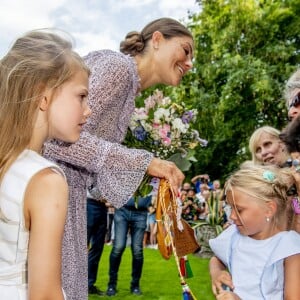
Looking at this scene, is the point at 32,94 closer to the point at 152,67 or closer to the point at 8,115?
the point at 8,115

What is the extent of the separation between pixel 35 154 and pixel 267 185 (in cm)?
167

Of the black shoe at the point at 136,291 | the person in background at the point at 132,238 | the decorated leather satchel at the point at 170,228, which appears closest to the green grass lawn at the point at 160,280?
the black shoe at the point at 136,291

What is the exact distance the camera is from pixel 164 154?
2.85 m

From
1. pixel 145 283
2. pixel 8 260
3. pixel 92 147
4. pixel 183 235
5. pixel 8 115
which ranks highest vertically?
pixel 8 115

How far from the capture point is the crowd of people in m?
1.48

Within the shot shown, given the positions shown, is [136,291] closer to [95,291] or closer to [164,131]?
[95,291]

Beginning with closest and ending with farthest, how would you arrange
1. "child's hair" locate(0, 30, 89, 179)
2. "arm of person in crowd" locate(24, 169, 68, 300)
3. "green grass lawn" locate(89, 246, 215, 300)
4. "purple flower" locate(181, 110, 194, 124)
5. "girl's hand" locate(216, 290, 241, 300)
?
"arm of person in crowd" locate(24, 169, 68, 300), "child's hair" locate(0, 30, 89, 179), "girl's hand" locate(216, 290, 241, 300), "purple flower" locate(181, 110, 194, 124), "green grass lawn" locate(89, 246, 215, 300)

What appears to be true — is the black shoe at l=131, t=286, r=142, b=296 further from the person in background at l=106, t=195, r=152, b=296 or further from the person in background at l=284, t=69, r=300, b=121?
the person in background at l=284, t=69, r=300, b=121

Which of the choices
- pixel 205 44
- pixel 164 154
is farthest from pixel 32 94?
pixel 205 44

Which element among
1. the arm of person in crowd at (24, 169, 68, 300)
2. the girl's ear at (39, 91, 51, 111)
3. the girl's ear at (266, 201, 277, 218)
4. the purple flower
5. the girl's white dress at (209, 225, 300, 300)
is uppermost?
the girl's ear at (39, 91, 51, 111)

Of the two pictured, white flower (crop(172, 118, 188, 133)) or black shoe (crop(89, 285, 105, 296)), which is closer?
white flower (crop(172, 118, 188, 133))

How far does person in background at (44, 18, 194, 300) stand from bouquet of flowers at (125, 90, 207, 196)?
46 cm

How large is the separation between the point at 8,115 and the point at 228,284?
1.66m

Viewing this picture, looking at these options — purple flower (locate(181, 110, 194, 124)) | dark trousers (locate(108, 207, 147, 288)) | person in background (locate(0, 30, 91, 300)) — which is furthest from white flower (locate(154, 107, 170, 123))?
dark trousers (locate(108, 207, 147, 288))
